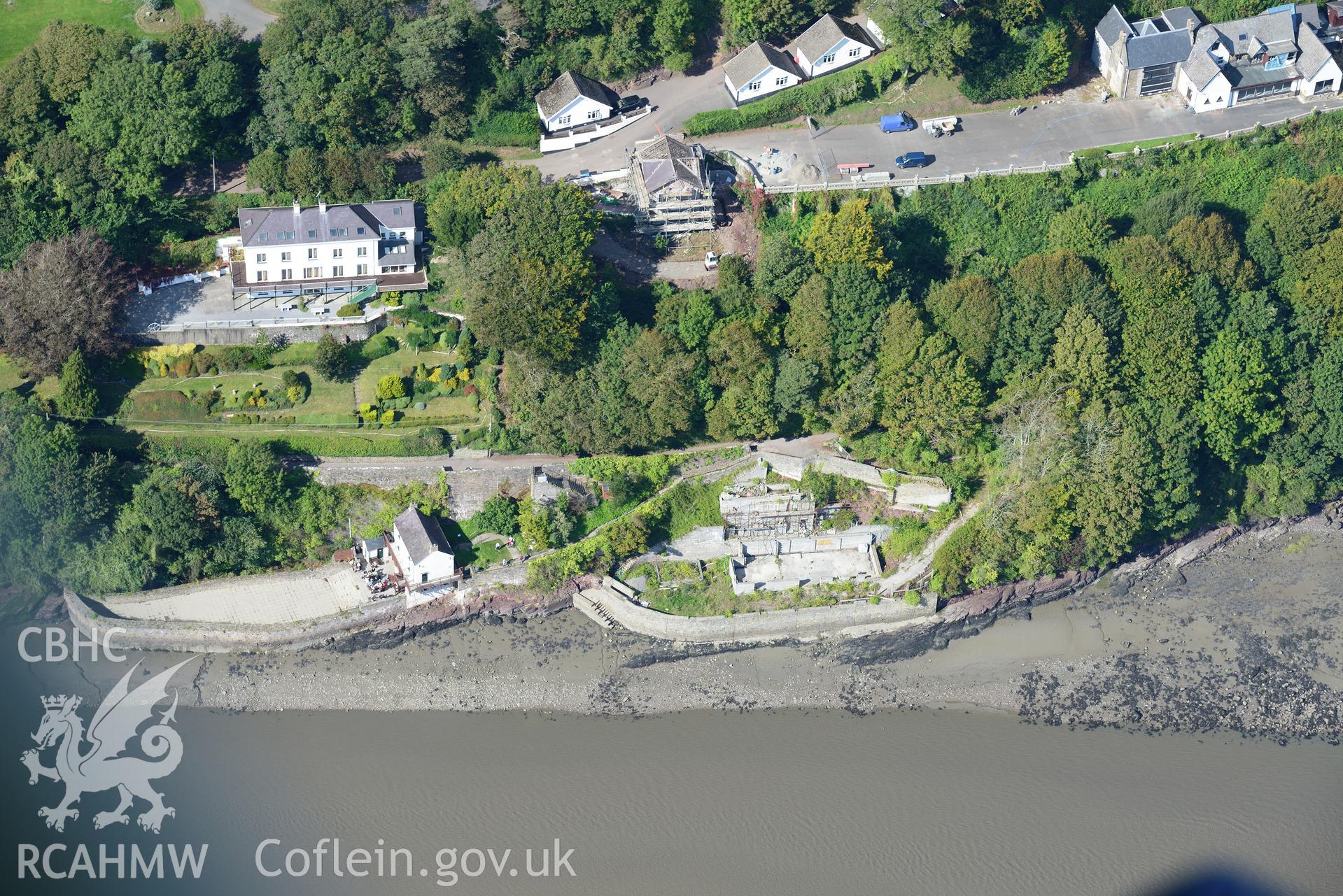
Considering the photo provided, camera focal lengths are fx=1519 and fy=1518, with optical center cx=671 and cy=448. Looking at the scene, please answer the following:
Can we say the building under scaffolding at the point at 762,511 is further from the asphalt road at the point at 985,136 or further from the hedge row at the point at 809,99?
the hedge row at the point at 809,99

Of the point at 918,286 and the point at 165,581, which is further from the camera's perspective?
the point at 918,286

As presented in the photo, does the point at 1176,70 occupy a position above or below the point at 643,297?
above

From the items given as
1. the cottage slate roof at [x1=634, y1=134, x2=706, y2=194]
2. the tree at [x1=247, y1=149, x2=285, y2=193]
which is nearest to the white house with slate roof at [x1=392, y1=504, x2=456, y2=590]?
the tree at [x1=247, y1=149, x2=285, y2=193]

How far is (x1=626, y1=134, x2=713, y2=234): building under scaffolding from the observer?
8000 cm

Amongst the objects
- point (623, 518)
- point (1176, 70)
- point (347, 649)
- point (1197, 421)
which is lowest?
point (347, 649)

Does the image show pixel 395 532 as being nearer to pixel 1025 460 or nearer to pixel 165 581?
pixel 165 581

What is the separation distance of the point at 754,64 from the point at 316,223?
84.5 ft

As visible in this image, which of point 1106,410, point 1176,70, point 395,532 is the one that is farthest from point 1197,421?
point 395,532

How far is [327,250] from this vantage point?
79.4 m

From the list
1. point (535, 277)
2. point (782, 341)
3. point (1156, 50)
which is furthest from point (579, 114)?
point (1156, 50)

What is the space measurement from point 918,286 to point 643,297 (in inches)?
558

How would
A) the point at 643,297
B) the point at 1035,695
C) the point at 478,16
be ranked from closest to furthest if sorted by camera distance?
the point at 1035,695
the point at 643,297
the point at 478,16

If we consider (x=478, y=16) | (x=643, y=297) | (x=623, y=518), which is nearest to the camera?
(x=623, y=518)

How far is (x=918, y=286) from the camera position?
78.1 m
